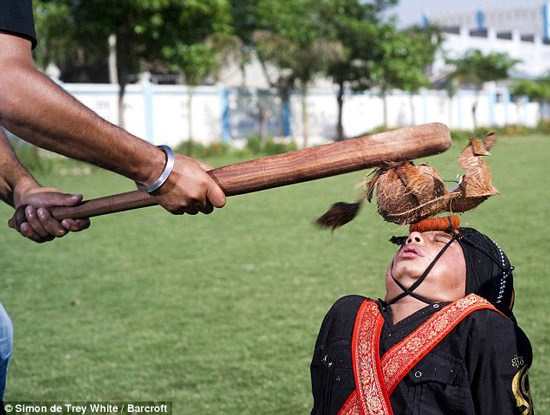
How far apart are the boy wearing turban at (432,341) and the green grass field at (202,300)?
0.18 m

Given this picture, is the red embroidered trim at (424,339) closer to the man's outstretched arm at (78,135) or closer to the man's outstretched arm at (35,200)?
the man's outstretched arm at (78,135)

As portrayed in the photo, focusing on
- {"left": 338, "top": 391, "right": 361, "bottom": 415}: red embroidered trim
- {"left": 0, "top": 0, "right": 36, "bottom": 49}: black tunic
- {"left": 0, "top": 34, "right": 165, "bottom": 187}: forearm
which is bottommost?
{"left": 338, "top": 391, "right": 361, "bottom": 415}: red embroidered trim

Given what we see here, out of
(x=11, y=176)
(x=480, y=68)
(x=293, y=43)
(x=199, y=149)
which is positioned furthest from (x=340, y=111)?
(x=11, y=176)

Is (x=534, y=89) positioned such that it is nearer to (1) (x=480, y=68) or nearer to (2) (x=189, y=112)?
(1) (x=480, y=68)

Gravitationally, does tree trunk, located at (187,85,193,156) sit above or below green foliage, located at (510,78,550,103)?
above

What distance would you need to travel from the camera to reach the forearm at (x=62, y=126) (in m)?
1.85

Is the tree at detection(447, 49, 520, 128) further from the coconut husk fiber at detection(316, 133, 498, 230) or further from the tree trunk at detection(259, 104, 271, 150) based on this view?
the coconut husk fiber at detection(316, 133, 498, 230)

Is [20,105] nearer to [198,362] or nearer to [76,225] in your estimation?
[76,225]

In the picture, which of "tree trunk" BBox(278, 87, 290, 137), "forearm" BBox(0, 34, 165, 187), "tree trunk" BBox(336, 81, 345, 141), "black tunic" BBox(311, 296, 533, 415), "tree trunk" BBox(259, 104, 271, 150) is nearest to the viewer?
"forearm" BBox(0, 34, 165, 187)

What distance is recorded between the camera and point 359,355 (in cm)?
208

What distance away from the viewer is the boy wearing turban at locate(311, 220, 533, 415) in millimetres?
1961

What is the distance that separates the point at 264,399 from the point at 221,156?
19803 mm

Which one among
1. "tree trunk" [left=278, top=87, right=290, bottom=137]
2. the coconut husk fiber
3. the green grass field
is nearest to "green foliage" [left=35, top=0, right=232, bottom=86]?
"tree trunk" [left=278, top=87, right=290, bottom=137]

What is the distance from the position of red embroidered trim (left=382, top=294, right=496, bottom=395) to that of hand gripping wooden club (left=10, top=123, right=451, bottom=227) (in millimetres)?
402
